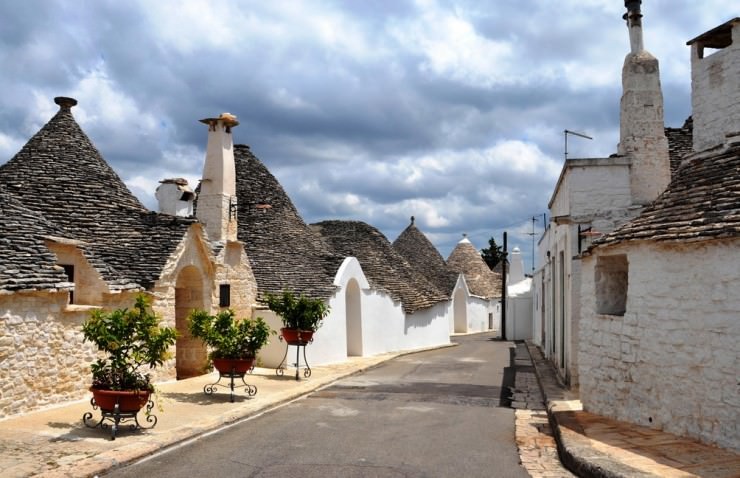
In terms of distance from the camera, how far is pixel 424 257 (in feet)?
136

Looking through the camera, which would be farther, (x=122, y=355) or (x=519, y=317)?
(x=519, y=317)

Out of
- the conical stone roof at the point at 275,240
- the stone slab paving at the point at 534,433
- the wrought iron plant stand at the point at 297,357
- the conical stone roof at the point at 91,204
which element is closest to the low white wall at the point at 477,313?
the conical stone roof at the point at 275,240

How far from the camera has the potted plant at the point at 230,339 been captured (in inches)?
459

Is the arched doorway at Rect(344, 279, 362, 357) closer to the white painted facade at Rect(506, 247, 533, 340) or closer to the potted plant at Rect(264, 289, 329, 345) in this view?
the potted plant at Rect(264, 289, 329, 345)

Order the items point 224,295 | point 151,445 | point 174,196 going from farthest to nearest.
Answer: point 174,196, point 224,295, point 151,445

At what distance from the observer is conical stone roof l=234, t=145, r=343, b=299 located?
64.7ft

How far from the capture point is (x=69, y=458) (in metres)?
7.10

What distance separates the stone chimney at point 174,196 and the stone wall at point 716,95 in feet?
38.9

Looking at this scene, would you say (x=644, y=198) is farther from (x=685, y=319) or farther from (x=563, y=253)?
(x=685, y=319)

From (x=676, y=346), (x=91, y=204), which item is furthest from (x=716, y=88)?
(x=91, y=204)

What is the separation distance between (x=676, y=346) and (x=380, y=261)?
21.3 m

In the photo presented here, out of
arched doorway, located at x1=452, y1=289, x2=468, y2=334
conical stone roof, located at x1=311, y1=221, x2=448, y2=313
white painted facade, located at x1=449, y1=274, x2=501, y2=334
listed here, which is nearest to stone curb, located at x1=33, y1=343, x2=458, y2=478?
conical stone roof, located at x1=311, y1=221, x2=448, y2=313

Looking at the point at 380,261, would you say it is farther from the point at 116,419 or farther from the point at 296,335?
the point at 116,419

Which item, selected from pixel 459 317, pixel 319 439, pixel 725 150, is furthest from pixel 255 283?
pixel 459 317
